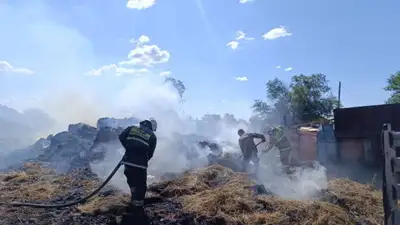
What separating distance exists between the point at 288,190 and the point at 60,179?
6007 mm

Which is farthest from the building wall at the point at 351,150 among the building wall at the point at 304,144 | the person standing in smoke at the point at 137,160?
the person standing in smoke at the point at 137,160

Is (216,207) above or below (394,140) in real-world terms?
below

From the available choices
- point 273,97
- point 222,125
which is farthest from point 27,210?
point 273,97

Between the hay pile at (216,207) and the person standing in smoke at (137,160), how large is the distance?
0.92 feet

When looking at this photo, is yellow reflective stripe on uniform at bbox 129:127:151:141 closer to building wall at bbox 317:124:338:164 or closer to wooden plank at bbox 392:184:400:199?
wooden plank at bbox 392:184:400:199

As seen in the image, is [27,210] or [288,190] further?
[288,190]

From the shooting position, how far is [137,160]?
20.4 ft

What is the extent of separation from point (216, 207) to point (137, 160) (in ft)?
4.94

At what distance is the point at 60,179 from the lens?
999cm

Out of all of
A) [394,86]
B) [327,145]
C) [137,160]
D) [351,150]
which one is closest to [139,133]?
[137,160]

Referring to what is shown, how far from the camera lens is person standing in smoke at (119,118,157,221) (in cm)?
609

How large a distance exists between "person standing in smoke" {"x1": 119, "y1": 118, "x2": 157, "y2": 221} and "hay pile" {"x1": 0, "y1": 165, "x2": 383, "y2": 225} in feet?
0.92

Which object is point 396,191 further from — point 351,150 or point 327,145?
point 327,145

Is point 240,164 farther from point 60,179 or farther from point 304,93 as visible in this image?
point 304,93
